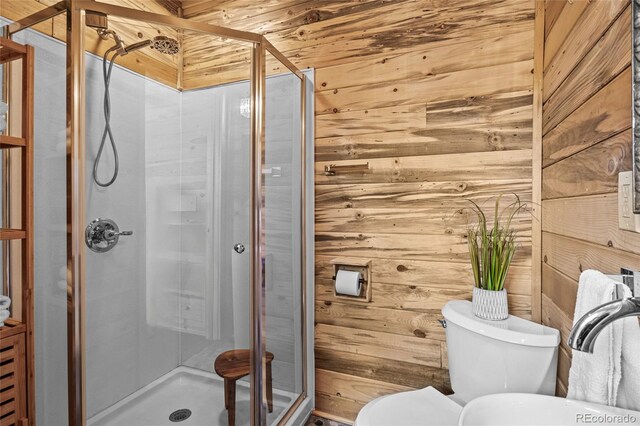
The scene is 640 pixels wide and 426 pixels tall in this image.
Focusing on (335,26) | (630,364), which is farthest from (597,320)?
(335,26)

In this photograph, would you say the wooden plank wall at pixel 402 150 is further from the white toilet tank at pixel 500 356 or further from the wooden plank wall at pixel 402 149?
the white toilet tank at pixel 500 356

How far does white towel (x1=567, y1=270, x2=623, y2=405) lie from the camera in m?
0.69

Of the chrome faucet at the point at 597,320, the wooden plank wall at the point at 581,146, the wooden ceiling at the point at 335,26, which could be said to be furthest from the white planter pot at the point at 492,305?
the wooden ceiling at the point at 335,26

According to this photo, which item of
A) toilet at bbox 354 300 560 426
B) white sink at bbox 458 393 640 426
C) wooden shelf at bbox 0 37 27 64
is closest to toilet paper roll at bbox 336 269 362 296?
toilet at bbox 354 300 560 426

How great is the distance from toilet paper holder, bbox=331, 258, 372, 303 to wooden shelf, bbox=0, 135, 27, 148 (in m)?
1.29

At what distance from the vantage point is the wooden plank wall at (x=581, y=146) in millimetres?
799

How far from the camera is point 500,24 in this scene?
1.49 metres

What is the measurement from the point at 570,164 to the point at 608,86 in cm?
32

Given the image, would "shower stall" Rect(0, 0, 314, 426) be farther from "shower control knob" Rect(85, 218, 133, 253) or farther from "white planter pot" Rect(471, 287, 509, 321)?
"white planter pot" Rect(471, 287, 509, 321)

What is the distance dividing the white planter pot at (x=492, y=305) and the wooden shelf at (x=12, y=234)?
1611mm

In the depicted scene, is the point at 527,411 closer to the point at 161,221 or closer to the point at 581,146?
the point at 581,146

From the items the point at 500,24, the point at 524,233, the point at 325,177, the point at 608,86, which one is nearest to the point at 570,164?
the point at 608,86

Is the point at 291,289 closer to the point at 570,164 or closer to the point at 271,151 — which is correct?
the point at 271,151

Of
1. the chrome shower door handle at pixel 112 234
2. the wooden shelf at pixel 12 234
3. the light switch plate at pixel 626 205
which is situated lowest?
the chrome shower door handle at pixel 112 234
